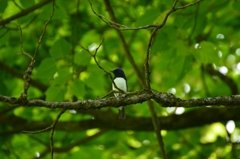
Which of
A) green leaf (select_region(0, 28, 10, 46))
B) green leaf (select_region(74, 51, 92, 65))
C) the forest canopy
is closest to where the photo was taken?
green leaf (select_region(74, 51, 92, 65))

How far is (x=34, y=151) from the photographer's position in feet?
17.6

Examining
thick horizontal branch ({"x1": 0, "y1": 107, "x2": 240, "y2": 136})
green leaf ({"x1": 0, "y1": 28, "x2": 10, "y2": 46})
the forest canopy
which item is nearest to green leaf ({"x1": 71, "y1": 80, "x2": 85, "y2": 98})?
the forest canopy

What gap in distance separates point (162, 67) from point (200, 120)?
766 millimetres

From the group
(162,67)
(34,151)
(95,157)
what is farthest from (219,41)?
(34,151)

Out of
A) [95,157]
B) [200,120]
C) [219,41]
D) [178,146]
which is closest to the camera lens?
[200,120]

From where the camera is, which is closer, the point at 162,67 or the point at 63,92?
the point at 63,92

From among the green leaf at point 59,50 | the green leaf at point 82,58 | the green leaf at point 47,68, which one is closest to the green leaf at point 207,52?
the green leaf at point 82,58

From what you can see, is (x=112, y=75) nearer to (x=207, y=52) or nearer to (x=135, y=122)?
(x=135, y=122)

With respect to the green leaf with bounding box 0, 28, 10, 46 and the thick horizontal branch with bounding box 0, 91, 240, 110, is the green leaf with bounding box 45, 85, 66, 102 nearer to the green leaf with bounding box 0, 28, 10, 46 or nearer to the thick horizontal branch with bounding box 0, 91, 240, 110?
the green leaf with bounding box 0, 28, 10, 46

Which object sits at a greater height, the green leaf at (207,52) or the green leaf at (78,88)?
the green leaf at (207,52)

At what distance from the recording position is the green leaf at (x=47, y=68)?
3.52 m

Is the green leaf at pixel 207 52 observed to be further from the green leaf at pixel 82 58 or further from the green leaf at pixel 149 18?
the green leaf at pixel 82 58

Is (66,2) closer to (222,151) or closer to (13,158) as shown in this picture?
(13,158)

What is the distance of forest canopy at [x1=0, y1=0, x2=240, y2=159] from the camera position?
3.65m
